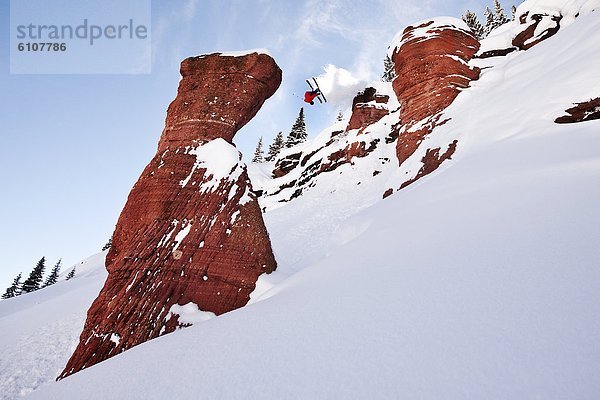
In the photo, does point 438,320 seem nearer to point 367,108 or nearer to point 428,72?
point 428,72

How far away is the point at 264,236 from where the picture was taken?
1032cm

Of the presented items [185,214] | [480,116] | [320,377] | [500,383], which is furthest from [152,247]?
[480,116]

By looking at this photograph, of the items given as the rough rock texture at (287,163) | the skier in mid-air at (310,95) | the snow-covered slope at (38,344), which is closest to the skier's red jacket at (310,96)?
the skier in mid-air at (310,95)

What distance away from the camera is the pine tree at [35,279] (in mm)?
48188

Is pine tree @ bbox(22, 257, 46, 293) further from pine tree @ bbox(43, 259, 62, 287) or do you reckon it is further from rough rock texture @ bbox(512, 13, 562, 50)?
rough rock texture @ bbox(512, 13, 562, 50)

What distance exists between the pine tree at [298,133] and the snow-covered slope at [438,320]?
52.1 m

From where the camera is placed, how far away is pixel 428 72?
55.9ft

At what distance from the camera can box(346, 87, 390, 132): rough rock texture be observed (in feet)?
110

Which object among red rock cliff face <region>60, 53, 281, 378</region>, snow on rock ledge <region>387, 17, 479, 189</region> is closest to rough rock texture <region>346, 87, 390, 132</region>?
snow on rock ledge <region>387, 17, 479, 189</region>

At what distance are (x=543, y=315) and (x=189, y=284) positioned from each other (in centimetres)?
847

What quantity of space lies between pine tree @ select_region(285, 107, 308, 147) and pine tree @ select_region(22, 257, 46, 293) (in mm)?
46020

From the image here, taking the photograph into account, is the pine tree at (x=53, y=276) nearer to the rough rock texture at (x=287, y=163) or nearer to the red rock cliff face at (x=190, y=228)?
the rough rock texture at (x=287, y=163)

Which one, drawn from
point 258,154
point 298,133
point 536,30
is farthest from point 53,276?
point 536,30

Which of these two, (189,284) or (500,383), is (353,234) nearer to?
(189,284)
